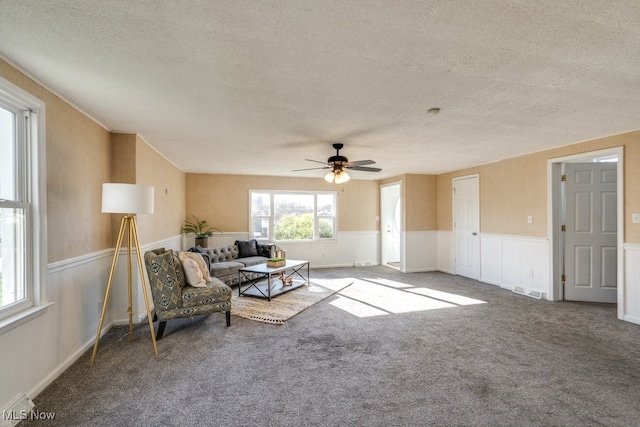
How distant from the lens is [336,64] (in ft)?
6.56

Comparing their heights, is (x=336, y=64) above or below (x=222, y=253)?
above

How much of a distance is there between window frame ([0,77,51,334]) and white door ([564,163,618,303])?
6196 mm

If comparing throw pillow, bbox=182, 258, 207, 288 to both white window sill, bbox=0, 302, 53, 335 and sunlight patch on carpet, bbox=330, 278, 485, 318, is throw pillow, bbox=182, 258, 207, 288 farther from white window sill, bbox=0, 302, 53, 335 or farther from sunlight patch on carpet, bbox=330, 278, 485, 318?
sunlight patch on carpet, bbox=330, 278, 485, 318

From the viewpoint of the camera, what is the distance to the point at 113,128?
3.38 metres

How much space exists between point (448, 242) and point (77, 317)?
654cm

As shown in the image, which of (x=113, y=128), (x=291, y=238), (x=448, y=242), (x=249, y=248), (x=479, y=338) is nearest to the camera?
(x=479, y=338)

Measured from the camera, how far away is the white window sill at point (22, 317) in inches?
73.9

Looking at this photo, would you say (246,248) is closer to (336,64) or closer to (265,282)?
(265,282)

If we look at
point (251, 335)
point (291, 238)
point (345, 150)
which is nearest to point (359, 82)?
point (345, 150)

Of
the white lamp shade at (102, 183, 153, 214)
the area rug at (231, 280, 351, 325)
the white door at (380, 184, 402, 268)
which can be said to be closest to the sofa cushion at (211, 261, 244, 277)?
the area rug at (231, 280, 351, 325)

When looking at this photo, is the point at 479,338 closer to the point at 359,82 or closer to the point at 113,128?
the point at 359,82

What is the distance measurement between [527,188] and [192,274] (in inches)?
204

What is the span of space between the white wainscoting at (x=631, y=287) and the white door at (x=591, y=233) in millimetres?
805

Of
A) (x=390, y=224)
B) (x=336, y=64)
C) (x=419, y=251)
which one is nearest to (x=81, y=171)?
(x=336, y=64)
